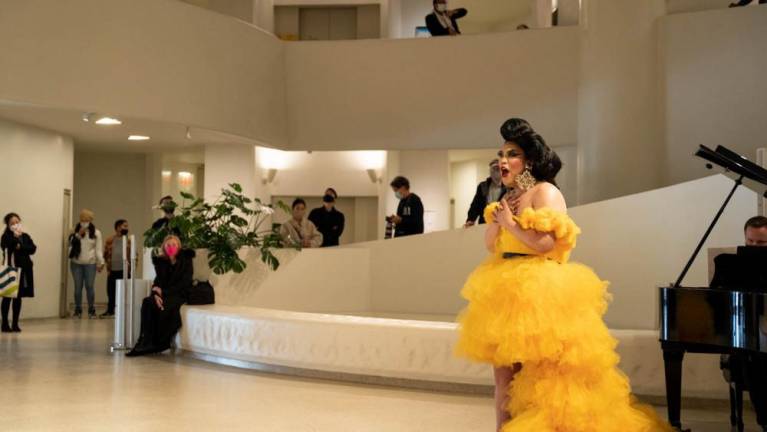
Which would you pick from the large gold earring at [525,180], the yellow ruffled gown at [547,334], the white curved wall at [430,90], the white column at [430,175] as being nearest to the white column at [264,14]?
the white curved wall at [430,90]

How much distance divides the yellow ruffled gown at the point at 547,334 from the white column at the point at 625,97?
27.9 ft

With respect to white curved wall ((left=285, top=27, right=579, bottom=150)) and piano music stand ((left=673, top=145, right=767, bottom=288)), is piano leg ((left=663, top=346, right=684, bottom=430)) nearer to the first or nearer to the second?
piano music stand ((left=673, top=145, right=767, bottom=288))

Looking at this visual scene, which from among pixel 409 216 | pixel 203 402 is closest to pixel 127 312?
pixel 203 402

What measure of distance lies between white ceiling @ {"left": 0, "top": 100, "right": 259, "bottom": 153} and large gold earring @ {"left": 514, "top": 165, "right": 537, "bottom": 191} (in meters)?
8.60

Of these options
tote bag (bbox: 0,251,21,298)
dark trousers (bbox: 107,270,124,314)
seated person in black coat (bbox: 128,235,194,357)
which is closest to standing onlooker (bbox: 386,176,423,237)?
seated person in black coat (bbox: 128,235,194,357)

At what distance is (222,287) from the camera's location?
33.3 feet

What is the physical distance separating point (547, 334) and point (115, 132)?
37.6 feet

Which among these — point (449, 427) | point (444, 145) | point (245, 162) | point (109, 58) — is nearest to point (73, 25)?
point (109, 58)

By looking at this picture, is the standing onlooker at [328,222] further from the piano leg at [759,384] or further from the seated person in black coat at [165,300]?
the piano leg at [759,384]

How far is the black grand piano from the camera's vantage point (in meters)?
4.56

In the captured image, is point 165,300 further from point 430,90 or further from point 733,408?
point 430,90

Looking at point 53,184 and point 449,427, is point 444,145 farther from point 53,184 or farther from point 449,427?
point 449,427

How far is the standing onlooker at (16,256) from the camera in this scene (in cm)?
1138

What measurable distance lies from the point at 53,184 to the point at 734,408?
11.3 metres
